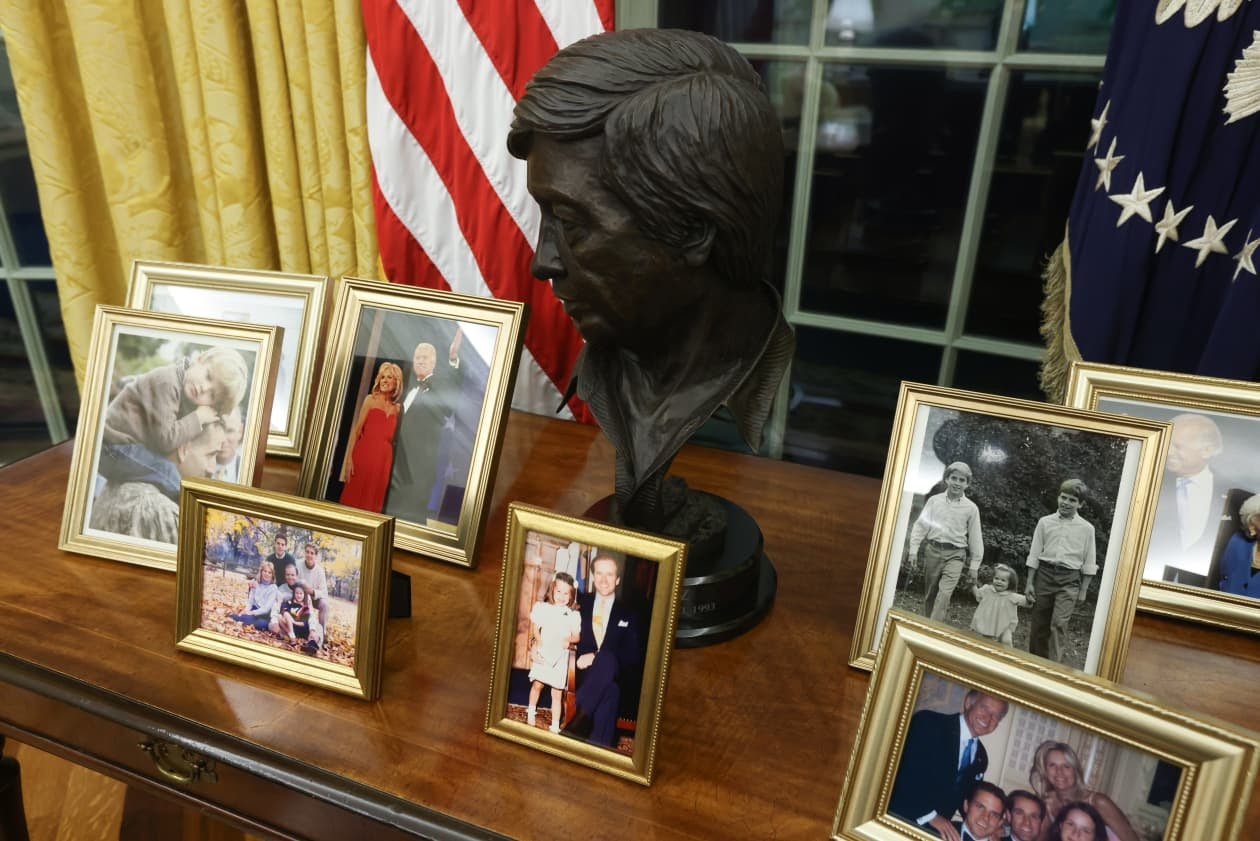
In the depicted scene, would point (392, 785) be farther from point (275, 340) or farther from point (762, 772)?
point (275, 340)

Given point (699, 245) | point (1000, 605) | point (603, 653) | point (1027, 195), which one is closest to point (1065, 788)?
point (1000, 605)

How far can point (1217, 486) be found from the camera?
95 centimetres

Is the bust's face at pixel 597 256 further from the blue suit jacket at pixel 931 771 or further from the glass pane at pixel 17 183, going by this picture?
the glass pane at pixel 17 183

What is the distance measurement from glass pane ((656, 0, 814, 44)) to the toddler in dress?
919 mm

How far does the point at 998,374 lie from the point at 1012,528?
2.15 feet

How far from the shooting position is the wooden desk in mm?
792

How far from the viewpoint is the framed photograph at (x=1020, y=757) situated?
23.5 inches

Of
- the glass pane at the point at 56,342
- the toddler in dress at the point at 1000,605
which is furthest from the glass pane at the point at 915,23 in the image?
the glass pane at the point at 56,342

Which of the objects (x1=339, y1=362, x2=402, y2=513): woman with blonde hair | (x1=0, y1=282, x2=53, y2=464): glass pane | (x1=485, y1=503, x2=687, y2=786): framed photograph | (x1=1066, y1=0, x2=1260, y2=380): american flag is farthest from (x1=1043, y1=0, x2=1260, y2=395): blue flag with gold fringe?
(x1=0, y1=282, x2=53, y2=464): glass pane

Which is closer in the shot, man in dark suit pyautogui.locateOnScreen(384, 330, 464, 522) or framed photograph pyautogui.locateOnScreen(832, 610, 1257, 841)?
framed photograph pyautogui.locateOnScreen(832, 610, 1257, 841)

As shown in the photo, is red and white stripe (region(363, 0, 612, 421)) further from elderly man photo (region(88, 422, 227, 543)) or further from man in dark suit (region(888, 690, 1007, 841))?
man in dark suit (region(888, 690, 1007, 841))

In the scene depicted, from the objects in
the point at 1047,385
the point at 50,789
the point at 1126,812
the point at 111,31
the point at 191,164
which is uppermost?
the point at 111,31

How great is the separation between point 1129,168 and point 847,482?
1.87ft

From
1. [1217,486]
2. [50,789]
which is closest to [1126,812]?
[1217,486]
